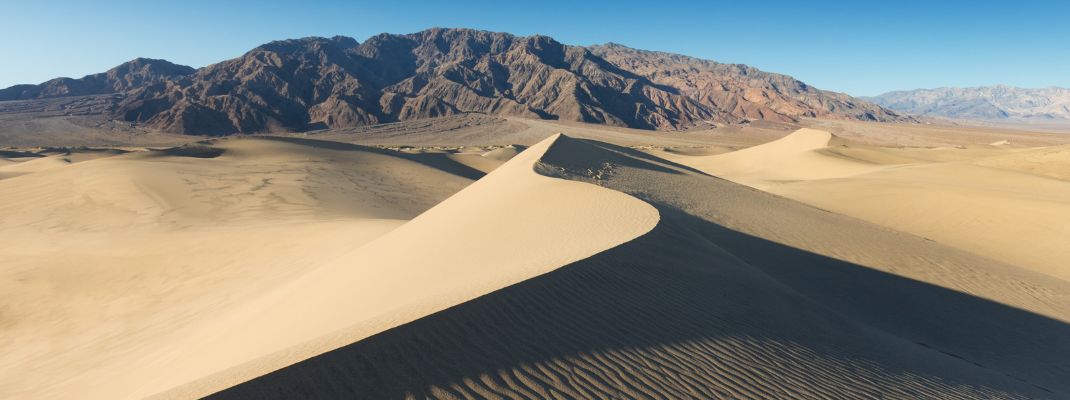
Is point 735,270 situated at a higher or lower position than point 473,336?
lower

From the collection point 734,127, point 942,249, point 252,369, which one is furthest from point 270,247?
point 734,127

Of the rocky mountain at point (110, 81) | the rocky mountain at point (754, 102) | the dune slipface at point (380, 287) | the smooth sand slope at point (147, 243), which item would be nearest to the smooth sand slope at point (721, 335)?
the dune slipface at point (380, 287)

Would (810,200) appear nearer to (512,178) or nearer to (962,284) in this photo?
(962,284)

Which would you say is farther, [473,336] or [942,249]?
[942,249]

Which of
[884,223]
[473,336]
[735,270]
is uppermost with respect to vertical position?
[473,336]

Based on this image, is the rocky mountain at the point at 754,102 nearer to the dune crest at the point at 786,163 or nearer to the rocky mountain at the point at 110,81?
the dune crest at the point at 786,163

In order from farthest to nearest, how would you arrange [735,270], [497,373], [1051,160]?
[1051,160] < [735,270] < [497,373]

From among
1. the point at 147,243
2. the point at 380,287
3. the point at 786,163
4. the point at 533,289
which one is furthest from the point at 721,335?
the point at 786,163
